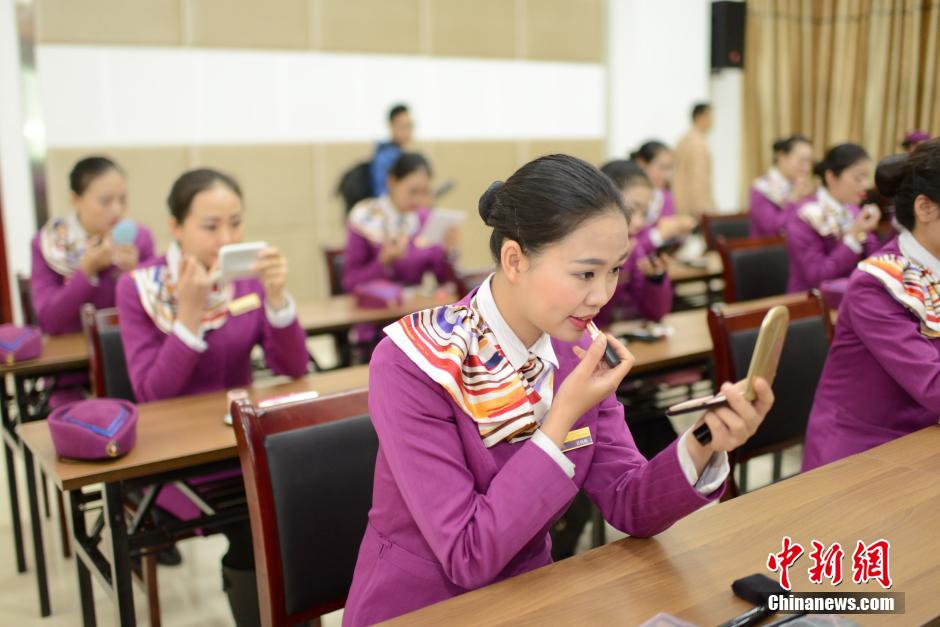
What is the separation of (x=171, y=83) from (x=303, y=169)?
98 cm

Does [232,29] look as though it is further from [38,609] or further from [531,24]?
[38,609]

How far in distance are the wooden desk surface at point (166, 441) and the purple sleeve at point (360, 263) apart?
5.49 feet

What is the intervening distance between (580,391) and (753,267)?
8.22ft

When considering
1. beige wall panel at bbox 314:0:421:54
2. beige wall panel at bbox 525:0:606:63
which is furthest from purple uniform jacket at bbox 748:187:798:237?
beige wall panel at bbox 314:0:421:54

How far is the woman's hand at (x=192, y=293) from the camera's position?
218cm

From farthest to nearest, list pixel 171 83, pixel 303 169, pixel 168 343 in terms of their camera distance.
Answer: pixel 303 169, pixel 171 83, pixel 168 343

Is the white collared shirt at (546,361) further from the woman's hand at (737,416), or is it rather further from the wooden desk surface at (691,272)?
the wooden desk surface at (691,272)

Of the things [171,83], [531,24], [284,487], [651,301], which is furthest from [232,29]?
[284,487]

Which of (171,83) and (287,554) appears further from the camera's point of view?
(171,83)

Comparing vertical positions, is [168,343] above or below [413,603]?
above

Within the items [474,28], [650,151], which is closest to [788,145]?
[650,151]

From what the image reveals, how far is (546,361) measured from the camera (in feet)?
4.16

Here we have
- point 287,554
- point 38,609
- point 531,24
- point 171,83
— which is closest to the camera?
point 287,554

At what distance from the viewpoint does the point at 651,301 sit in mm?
2977
